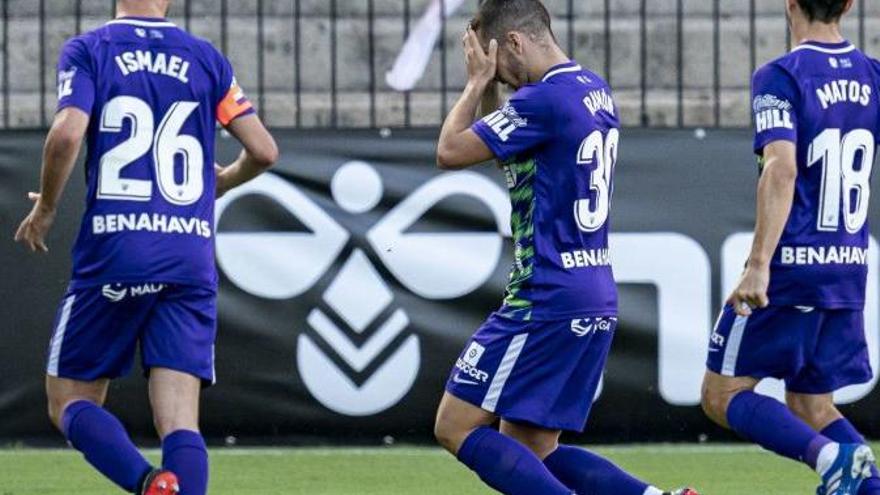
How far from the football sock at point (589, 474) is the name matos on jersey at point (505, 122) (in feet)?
3.43

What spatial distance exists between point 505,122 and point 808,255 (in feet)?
4.06

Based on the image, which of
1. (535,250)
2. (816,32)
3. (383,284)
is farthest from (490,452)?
(383,284)

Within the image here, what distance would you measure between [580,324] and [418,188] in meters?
3.71

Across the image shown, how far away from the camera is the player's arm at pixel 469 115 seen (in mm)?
6039

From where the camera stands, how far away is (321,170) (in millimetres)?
9695

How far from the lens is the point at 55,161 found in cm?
600

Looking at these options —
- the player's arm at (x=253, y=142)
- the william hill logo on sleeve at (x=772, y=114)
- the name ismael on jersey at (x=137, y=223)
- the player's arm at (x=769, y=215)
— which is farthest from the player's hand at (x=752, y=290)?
the name ismael on jersey at (x=137, y=223)

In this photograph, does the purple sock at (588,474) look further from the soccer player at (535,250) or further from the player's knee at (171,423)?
the player's knee at (171,423)

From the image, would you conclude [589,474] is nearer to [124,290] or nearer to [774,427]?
[774,427]

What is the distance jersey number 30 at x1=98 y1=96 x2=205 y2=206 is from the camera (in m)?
6.05

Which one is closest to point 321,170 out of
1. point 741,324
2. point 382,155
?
point 382,155

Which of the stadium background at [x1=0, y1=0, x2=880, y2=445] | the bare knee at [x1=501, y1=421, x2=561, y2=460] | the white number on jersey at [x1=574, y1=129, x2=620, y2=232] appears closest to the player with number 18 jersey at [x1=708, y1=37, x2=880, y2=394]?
the white number on jersey at [x1=574, y1=129, x2=620, y2=232]

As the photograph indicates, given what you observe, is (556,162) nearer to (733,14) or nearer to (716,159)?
(716,159)

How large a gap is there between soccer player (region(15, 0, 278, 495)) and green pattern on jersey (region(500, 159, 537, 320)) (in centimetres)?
91
